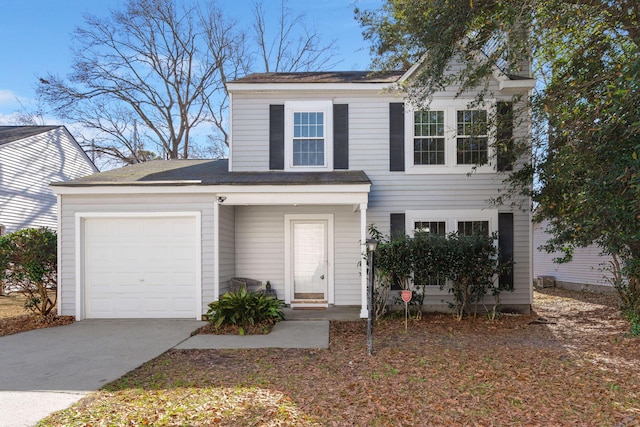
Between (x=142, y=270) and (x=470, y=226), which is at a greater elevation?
(x=470, y=226)

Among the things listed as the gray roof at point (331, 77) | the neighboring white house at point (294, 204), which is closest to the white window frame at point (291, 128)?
the neighboring white house at point (294, 204)

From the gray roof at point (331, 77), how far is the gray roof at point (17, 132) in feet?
31.8

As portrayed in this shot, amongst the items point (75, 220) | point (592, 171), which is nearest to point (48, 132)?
point (75, 220)

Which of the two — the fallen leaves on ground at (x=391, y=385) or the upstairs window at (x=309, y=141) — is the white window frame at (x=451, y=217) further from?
the fallen leaves on ground at (x=391, y=385)

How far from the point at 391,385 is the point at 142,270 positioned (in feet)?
20.0

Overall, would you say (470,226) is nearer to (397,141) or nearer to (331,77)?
(397,141)

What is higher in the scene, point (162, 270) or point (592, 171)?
point (592, 171)

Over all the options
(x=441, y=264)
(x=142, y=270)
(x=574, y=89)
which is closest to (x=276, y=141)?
(x=142, y=270)

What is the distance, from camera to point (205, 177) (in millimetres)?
9570

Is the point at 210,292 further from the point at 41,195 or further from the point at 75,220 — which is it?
the point at 41,195

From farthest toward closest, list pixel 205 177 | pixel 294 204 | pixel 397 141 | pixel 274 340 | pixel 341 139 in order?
pixel 341 139
pixel 397 141
pixel 205 177
pixel 294 204
pixel 274 340

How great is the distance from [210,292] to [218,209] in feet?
5.62

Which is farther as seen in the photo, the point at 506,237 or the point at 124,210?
the point at 506,237

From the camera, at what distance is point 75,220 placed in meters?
8.84
